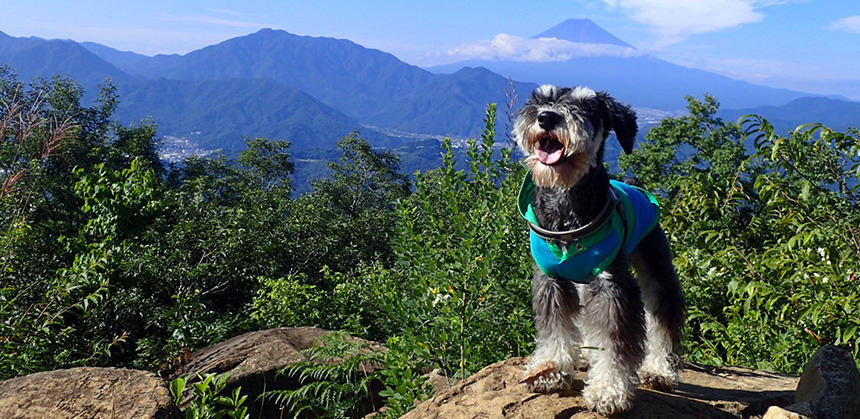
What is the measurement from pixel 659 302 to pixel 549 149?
173 cm

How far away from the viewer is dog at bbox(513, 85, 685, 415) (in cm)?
348

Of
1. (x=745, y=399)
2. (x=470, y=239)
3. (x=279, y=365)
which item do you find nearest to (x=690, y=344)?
(x=745, y=399)

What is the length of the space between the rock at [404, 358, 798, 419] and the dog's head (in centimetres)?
141

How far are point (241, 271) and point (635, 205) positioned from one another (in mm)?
8139

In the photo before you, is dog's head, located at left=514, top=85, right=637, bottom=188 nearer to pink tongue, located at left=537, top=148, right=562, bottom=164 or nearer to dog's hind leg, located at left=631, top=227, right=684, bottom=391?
pink tongue, located at left=537, top=148, right=562, bottom=164

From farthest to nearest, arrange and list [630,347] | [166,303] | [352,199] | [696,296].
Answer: [352,199], [166,303], [696,296], [630,347]

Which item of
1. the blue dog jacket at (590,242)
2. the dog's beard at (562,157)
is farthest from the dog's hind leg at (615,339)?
the dog's beard at (562,157)

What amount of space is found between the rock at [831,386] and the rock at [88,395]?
4117mm

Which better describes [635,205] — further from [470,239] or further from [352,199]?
[352,199]

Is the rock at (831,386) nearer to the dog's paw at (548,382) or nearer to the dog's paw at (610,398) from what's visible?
the dog's paw at (610,398)

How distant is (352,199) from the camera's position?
2115 inches

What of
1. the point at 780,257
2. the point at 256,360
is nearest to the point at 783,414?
the point at 780,257

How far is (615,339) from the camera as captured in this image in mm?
3504

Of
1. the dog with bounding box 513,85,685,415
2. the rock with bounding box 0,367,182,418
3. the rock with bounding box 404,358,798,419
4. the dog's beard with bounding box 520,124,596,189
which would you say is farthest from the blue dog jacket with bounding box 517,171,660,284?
the rock with bounding box 0,367,182,418
